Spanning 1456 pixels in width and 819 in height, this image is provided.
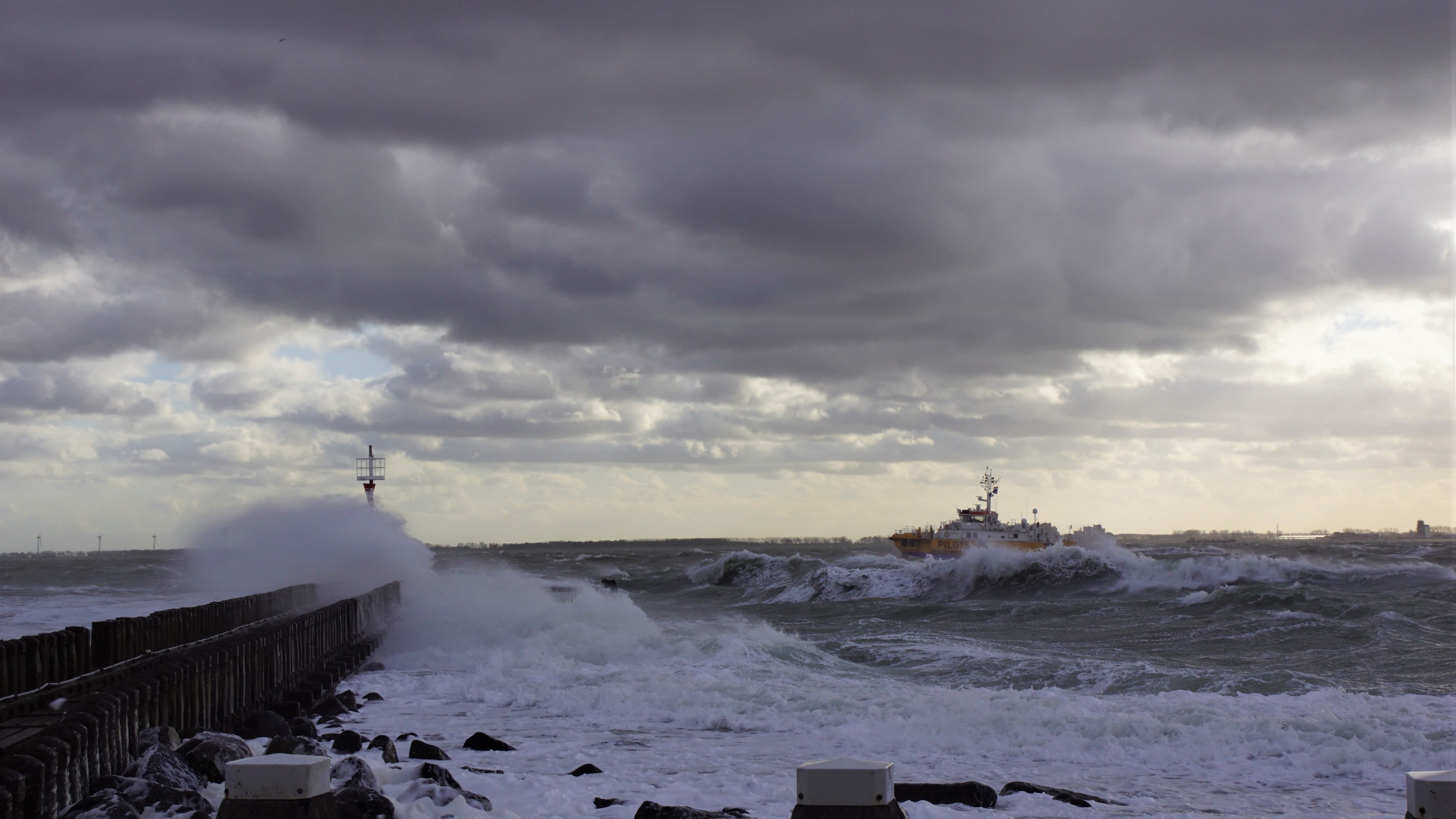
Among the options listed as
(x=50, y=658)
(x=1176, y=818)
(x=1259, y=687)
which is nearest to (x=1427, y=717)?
(x=1259, y=687)

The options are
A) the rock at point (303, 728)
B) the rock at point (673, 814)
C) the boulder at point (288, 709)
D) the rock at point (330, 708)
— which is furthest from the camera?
the rock at point (330, 708)

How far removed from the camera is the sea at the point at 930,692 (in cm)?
895

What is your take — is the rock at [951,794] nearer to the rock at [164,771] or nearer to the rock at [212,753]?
the rock at [212,753]

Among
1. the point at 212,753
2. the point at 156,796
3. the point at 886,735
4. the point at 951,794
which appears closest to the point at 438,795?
the point at 212,753

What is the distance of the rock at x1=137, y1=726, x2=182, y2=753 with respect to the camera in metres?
7.37

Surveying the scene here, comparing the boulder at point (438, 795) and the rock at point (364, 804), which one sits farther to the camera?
the boulder at point (438, 795)

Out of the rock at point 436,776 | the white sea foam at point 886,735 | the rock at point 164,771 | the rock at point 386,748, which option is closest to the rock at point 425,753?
the rock at point 386,748

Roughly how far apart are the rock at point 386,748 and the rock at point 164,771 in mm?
1821

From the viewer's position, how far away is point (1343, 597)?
83.9ft

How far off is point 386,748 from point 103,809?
9.64ft

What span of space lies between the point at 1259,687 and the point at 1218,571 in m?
23.2

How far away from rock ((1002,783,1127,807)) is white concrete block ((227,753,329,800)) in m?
5.57

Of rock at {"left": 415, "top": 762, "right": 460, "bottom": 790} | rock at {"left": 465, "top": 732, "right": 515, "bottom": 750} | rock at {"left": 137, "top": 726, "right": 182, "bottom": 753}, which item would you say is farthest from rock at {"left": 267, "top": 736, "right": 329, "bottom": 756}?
rock at {"left": 465, "top": 732, "right": 515, "bottom": 750}

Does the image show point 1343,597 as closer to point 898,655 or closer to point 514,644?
point 898,655
